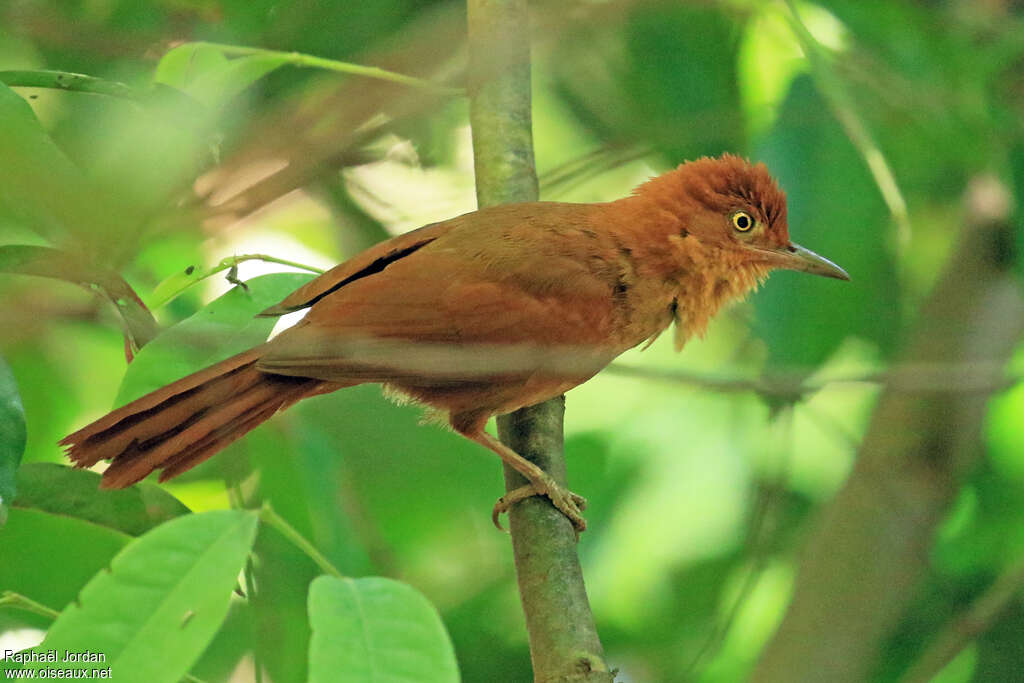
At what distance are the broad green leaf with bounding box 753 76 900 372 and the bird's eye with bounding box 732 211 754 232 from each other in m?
0.12

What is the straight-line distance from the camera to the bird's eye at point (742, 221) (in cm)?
332

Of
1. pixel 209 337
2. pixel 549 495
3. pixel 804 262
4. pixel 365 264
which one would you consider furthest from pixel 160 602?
pixel 804 262

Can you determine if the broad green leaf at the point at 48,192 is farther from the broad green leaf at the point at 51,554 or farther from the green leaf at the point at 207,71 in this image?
the broad green leaf at the point at 51,554

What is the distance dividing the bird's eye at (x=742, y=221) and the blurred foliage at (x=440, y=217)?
14 cm

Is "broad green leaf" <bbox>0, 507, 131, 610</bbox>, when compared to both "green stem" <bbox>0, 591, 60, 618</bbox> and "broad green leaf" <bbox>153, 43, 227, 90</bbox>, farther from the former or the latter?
"broad green leaf" <bbox>153, 43, 227, 90</bbox>

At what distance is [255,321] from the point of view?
2145 mm

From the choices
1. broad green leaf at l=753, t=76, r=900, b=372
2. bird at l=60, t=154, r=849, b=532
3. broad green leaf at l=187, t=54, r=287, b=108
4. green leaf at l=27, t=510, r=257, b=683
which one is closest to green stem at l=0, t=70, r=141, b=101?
broad green leaf at l=187, t=54, r=287, b=108

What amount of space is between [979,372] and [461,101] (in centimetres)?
214

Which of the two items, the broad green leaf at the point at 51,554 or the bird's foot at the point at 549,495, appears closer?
the broad green leaf at the point at 51,554

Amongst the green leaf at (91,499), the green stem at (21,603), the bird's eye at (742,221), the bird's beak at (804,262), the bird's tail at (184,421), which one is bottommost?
the green stem at (21,603)

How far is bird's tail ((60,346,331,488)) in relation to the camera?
6.81 feet

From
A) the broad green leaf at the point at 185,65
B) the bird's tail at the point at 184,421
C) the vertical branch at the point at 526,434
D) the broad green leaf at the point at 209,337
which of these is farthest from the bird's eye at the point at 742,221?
the broad green leaf at the point at 185,65

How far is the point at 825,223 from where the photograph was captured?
11.0ft

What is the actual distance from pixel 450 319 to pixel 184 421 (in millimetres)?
753
